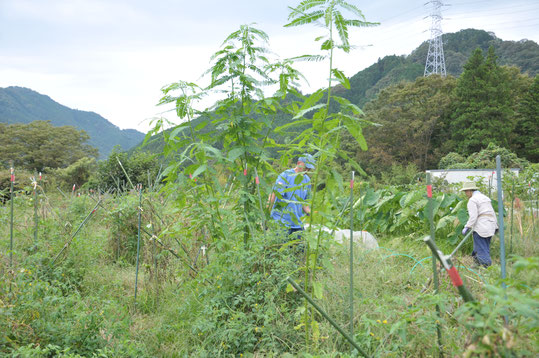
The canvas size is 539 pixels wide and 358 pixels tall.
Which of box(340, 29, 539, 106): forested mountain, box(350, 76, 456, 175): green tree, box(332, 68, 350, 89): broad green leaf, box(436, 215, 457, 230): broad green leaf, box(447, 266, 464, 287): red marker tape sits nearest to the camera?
box(447, 266, 464, 287): red marker tape

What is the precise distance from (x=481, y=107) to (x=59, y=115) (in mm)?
168302

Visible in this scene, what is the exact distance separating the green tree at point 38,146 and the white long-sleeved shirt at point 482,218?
34114 millimetres

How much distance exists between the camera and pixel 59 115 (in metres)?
149

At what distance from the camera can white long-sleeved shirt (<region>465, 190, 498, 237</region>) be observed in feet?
14.4

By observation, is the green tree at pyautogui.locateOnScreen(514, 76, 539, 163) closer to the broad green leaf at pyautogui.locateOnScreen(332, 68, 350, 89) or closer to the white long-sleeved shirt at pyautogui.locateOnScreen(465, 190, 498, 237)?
the white long-sleeved shirt at pyautogui.locateOnScreen(465, 190, 498, 237)

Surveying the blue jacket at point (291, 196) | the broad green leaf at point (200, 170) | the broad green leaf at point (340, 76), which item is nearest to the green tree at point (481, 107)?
the blue jacket at point (291, 196)

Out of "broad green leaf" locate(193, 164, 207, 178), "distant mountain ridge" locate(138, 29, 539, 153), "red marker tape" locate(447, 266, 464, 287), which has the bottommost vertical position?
"red marker tape" locate(447, 266, 464, 287)

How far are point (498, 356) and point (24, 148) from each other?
1499 inches

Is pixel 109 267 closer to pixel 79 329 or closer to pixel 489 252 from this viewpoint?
pixel 79 329

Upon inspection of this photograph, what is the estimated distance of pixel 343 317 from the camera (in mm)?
2459

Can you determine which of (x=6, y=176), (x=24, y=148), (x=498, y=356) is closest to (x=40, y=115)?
(x=24, y=148)

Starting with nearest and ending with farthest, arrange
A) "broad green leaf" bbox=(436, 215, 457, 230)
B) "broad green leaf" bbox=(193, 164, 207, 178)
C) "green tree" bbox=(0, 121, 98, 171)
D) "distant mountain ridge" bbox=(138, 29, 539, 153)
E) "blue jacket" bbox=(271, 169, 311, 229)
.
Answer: "blue jacket" bbox=(271, 169, 311, 229)
"broad green leaf" bbox=(193, 164, 207, 178)
"broad green leaf" bbox=(436, 215, 457, 230)
"green tree" bbox=(0, 121, 98, 171)
"distant mountain ridge" bbox=(138, 29, 539, 153)

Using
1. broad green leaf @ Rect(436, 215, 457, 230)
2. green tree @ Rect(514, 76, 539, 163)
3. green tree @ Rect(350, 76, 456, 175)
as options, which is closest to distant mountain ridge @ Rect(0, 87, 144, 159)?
green tree @ Rect(350, 76, 456, 175)

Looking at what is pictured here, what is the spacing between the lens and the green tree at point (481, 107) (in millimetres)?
21172
